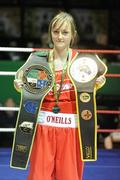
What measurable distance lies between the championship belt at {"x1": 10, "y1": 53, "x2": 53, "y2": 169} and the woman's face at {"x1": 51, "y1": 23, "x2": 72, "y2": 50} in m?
0.12

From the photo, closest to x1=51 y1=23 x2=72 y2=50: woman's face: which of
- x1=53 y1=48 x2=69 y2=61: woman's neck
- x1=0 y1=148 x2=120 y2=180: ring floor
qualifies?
x1=53 y1=48 x2=69 y2=61: woman's neck

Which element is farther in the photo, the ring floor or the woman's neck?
the ring floor

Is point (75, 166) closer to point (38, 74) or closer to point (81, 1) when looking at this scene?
point (38, 74)

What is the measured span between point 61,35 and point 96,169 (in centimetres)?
157

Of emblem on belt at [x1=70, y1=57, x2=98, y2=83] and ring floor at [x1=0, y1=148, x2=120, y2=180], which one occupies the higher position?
emblem on belt at [x1=70, y1=57, x2=98, y2=83]

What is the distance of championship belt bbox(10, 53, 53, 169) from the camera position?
2.90 meters

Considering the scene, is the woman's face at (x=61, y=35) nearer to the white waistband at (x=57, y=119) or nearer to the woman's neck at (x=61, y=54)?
the woman's neck at (x=61, y=54)

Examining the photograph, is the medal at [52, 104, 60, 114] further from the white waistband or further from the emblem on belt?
the emblem on belt

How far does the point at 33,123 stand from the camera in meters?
2.93

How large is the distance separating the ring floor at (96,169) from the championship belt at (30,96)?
1.02m

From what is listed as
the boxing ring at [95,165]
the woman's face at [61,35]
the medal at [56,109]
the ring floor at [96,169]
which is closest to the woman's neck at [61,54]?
the woman's face at [61,35]

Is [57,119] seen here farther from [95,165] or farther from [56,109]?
[95,165]

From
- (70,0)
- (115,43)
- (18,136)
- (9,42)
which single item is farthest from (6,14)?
(18,136)

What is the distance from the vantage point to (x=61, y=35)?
285 centimetres
